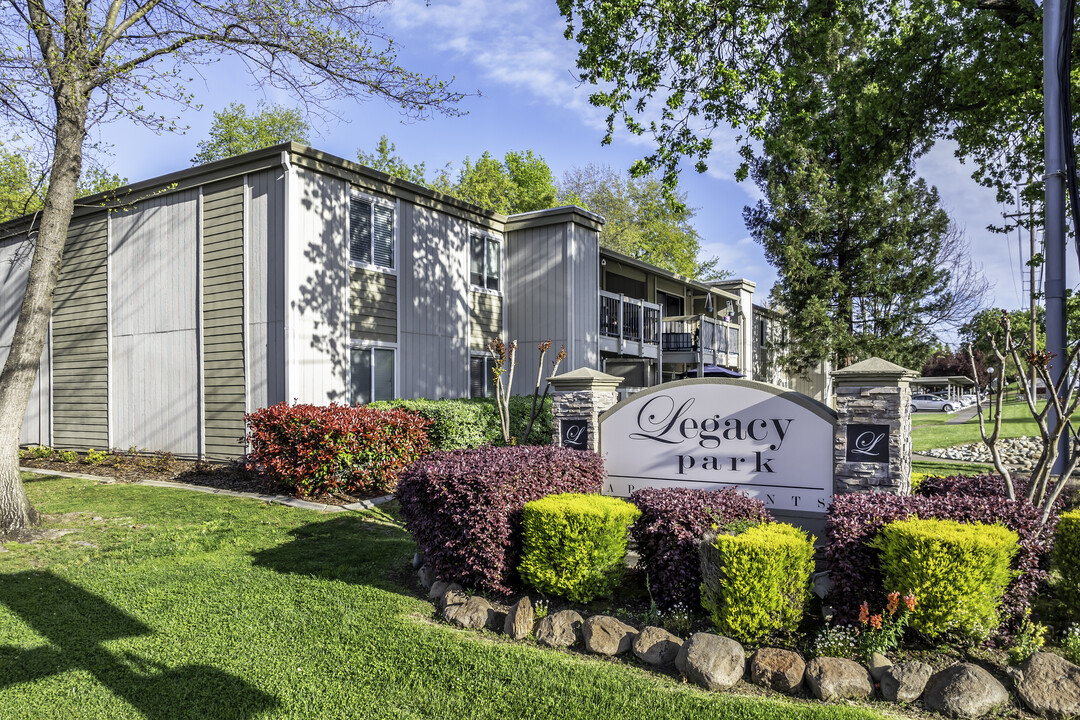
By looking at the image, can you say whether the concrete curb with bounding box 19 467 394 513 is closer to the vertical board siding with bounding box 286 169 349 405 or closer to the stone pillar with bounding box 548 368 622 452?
the vertical board siding with bounding box 286 169 349 405

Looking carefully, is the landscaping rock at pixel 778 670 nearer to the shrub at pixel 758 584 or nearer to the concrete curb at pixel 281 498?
the shrub at pixel 758 584

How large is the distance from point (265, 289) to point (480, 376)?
5.43m

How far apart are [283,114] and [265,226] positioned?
23.5 meters

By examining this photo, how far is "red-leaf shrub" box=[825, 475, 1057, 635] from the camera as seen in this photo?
14.1 ft

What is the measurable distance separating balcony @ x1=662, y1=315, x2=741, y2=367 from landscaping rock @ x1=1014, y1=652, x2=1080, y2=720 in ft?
54.6

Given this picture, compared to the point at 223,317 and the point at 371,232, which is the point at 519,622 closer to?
the point at 371,232

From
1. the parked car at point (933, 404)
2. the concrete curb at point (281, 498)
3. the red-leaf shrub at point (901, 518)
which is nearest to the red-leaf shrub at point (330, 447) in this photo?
the concrete curb at point (281, 498)

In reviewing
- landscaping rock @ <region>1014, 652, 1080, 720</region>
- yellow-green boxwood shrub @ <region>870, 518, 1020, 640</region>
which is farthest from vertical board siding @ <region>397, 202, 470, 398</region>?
landscaping rock @ <region>1014, 652, 1080, 720</region>

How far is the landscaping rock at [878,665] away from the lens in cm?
379

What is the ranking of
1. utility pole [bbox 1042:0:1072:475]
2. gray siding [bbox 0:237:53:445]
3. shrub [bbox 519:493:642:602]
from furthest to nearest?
gray siding [bbox 0:237:53:445] → utility pole [bbox 1042:0:1072:475] → shrub [bbox 519:493:642:602]

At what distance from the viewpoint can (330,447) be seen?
31.8 ft

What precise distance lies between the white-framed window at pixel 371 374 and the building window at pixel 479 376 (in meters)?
2.45

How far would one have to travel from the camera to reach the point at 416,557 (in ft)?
21.0

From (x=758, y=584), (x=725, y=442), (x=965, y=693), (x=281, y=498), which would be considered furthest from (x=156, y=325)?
(x=965, y=693)
